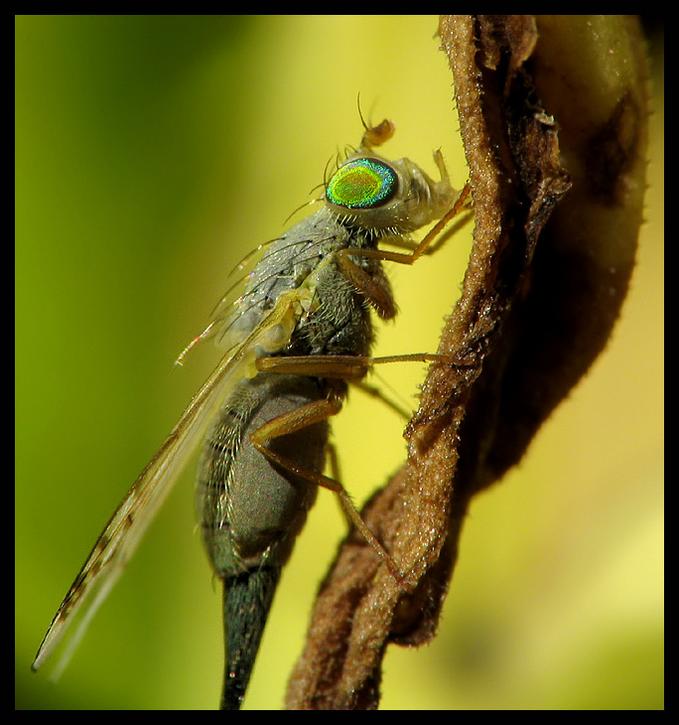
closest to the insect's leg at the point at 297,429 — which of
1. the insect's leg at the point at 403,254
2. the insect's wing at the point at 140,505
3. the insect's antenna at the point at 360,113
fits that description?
the insect's wing at the point at 140,505

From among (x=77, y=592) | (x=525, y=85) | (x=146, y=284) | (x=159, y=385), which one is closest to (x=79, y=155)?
(x=146, y=284)

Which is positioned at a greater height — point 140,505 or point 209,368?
point 209,368

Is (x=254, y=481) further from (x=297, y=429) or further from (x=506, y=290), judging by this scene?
(x=506, y=290)

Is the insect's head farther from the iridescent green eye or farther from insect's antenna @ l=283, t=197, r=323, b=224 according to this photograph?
insect's antenna @ l=283, t=197, r=323, b=224

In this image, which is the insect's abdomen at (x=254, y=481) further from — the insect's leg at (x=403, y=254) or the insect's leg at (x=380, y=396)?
the insect's leg at (x=403, y=254)

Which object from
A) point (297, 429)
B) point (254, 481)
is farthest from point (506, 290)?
point (254, 481)

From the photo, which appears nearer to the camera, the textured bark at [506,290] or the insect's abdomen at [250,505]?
the textured bark at [506,290]

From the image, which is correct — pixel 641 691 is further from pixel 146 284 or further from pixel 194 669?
pixel 146 284
